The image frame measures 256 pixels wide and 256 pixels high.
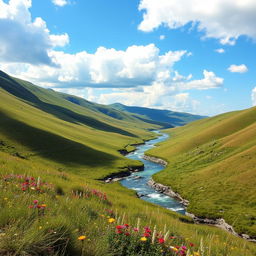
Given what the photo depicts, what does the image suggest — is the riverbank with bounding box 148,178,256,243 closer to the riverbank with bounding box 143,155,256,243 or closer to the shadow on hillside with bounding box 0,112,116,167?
the riverbank with bounding box 143,155,256,243

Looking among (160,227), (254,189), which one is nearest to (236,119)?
(254,189)

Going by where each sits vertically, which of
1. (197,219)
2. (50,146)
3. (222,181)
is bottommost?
(197,219)

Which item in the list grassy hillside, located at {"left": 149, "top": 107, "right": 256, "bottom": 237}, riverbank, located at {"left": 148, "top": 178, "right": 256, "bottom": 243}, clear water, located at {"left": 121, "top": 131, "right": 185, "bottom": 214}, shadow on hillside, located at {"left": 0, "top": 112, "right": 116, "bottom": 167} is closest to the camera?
riverbank, located at {"left": 148, "top": 178, "right": 256, "bottom": 243}

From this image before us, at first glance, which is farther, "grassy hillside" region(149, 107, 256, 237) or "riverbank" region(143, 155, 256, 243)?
"grassy hillside" region(149, 107, 256, 237)

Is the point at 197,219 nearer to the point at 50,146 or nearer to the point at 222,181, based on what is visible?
the point at 222,181

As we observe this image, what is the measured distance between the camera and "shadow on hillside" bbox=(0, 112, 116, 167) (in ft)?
285

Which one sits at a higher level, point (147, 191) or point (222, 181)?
point (222, 181)

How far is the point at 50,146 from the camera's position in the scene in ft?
307

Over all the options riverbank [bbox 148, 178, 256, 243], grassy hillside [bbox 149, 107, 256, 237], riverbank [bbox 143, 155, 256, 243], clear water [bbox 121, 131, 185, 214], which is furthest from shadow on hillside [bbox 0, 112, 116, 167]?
grassy hillside [bbox 149, 107, 256, 237]

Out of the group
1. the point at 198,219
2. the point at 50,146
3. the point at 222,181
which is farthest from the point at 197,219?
the point at 50,146

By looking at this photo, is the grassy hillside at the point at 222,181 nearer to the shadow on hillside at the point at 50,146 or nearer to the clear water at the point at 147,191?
the clear water at the point at 147,191

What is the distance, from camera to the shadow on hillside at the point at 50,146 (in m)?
86.8

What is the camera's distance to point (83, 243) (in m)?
5.29

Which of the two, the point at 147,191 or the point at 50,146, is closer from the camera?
the point at 147,191
